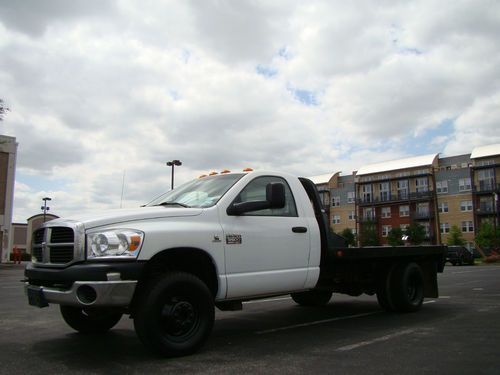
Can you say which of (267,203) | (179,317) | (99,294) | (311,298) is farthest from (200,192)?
(311,298)

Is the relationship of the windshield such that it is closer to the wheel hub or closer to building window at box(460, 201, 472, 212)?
the wheel hub

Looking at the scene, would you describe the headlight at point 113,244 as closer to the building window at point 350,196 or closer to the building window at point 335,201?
the building window at point 350,196

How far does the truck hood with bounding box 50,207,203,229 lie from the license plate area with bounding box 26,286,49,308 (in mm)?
699

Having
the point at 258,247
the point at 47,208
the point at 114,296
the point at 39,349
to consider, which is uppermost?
the point at 47,208

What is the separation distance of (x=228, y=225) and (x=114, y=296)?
154 cm

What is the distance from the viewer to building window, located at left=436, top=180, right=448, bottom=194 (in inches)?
2793

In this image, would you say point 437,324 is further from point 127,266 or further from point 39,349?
point 39,349

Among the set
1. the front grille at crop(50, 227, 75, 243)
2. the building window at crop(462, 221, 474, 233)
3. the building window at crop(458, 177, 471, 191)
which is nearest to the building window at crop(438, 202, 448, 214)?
the building window at crop(458, 177, 471, 191)

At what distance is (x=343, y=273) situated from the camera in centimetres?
754

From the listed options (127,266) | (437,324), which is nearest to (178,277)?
(127,266)

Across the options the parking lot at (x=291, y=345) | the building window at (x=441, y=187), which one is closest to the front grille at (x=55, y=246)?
the parking lot at (x=291, y=345)

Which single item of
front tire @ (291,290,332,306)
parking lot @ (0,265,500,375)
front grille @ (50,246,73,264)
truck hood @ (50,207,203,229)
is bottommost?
parking lot @ (0,265,500,375)

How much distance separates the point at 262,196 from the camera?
6.20 m

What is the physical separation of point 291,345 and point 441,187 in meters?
71.2
